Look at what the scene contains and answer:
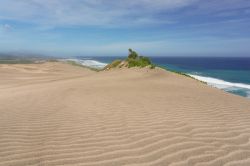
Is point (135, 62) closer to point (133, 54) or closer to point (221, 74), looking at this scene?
point (133, 54)

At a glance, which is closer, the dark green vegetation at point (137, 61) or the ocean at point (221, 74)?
the dark green vegetation at point (137, 61)

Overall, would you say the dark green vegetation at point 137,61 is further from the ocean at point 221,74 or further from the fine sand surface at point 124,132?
the fine sand surface at point 124,132

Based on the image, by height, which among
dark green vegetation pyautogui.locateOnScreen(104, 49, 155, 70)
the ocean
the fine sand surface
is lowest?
the ocean

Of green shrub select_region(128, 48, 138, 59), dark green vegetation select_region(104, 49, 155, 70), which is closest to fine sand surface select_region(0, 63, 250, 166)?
dark green vegetation select_region(104, 49, 155, 70)

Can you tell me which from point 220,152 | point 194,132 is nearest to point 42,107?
point 194,132

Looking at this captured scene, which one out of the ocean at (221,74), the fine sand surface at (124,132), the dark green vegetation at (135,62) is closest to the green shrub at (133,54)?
the dark green vegetation at (135,62)

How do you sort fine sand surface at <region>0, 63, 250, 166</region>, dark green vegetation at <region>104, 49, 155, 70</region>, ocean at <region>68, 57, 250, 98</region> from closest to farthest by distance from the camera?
fine sand surface at <region>0, 63, 250, 166</region>, dark green vegetation at <region>104, 49, 155, 70</region>, ocean at <region>68, 57, 250, 98</region>

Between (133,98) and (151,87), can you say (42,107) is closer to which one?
(133,98)

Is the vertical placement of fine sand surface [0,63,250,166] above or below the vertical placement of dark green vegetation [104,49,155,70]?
below

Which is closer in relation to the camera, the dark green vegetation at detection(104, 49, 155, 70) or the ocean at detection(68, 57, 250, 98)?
the dark green vegetation at detection(104, 49, 155, 70)

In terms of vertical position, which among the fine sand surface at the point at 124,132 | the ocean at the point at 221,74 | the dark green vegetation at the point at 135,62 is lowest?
the ocean at the point at 221,74

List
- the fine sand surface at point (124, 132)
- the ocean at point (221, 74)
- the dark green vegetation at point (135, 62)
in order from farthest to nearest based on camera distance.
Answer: the ocean at point (221, 74)
the dark green vegetation at point (135, 62)
the fine sand surface at point (124, 132)

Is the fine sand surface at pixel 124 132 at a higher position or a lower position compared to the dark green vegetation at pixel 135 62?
lower

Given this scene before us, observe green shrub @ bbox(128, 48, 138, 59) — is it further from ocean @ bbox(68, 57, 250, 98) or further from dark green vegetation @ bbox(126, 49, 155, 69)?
ocean @ bbox(68, 57, 250, 98)
